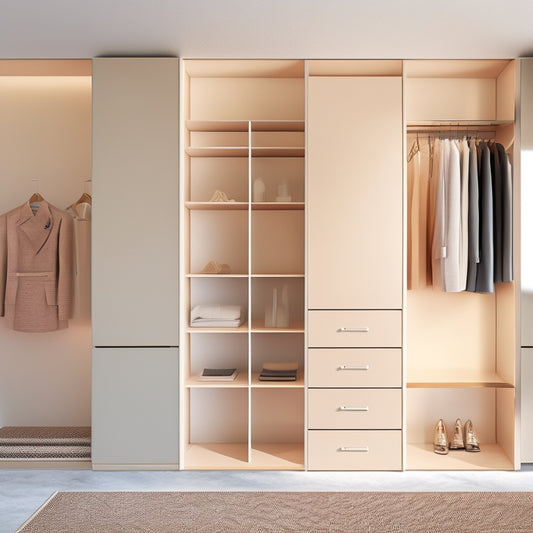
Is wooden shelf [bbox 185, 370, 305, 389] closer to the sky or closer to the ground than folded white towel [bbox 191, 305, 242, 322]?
closer to the ground

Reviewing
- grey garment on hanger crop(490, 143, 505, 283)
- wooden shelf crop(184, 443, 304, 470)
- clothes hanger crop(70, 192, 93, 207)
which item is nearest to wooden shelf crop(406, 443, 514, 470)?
wooden shelf crop(184, 443, 304, 470)

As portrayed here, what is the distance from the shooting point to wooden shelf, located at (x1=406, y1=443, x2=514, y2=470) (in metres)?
3.79

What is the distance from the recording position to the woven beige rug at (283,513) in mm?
2295

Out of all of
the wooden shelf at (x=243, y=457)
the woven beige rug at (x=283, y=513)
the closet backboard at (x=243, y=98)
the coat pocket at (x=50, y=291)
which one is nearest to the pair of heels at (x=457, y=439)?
the wooden shelf at (x=243, y=457)

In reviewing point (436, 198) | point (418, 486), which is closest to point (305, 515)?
point (418, 486)

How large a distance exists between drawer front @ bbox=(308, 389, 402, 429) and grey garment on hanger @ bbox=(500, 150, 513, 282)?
981 mm

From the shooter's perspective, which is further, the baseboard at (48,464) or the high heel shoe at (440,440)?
the high heel shoe at (440,440)

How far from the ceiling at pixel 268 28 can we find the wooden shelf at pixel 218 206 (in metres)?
0.88

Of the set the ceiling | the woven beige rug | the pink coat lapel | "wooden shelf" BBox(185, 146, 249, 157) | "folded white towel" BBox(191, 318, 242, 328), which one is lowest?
the woven beige rug

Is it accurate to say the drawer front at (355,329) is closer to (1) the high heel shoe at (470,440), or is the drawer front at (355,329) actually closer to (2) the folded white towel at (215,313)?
(2) the folded white towel at (215,313)

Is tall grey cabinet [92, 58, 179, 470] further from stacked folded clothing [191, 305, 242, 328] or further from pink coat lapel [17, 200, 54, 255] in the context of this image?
pink coat lapel [17, 200, 54, 255]

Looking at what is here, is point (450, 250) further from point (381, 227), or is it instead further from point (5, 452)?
point (5, 452)

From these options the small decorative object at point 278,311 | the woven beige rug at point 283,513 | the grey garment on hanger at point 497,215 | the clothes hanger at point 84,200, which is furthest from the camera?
the clothes hanger at point 84,200

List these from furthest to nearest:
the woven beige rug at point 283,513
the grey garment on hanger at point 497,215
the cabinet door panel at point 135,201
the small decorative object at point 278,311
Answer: the small decorative object at point 278,311, the grey garment on hanger at point 497,215, the cabinet door panel at point 135,201, the woven beige rug at point 283,513
